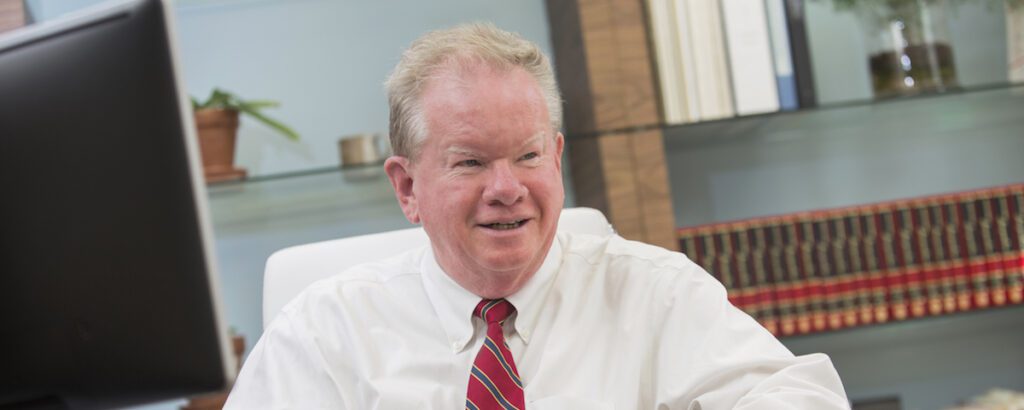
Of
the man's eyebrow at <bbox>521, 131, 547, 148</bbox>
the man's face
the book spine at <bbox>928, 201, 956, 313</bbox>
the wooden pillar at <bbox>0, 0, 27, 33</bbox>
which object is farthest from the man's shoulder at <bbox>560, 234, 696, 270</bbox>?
the wooden pillar at <bbox>0, 0, 27, 33</bbox>

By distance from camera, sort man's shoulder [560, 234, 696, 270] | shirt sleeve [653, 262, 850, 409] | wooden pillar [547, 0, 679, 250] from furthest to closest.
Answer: wooden pillar [547, 0, 679, 250] < man's shoulder [560, 234, 696, 270] < shirt sleeve [653, 262, 850, 409]

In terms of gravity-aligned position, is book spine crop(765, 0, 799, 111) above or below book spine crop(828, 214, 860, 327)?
above

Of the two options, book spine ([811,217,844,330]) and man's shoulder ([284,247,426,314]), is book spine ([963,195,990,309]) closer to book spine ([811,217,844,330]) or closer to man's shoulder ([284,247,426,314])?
book spine ([811,217,844,330])

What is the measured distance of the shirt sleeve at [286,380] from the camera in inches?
54.6

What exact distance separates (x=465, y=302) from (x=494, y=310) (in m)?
0.04

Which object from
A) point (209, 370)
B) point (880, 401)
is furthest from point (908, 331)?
point (209, 370)

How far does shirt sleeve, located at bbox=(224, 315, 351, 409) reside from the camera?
1.39 meters

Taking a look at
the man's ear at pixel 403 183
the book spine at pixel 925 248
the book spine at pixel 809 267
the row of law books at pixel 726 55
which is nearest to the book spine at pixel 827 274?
the book spine at pixel 809 267

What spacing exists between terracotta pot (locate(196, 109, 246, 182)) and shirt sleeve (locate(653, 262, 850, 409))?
1.29 metres

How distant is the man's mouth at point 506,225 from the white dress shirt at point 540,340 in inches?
4.5

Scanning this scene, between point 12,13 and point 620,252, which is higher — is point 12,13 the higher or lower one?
the higher one

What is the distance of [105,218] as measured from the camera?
80cm

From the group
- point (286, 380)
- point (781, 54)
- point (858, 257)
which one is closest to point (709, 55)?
point (781, 54)

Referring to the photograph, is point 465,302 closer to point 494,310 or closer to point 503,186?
point 494,310
